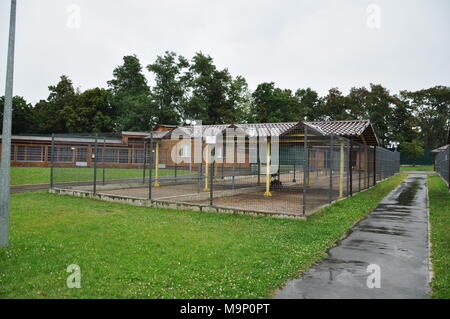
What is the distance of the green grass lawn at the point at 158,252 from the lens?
4.32 meters

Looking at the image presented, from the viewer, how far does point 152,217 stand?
9.45m

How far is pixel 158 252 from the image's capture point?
19.4 ft

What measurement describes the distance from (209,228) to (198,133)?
10853 mm

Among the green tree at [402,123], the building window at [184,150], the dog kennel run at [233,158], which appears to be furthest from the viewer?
the green tree at [402,123]

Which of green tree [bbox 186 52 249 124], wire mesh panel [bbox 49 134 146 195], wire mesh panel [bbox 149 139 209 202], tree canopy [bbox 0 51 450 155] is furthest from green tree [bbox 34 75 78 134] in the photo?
wire mesh panel [bbox 149 139 209 202]

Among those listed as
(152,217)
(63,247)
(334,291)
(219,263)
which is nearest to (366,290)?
(334,291)

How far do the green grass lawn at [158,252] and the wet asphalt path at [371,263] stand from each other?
0.27m

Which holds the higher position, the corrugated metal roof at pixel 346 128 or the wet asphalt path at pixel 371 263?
the corrugated metal roof at pixel 346 128

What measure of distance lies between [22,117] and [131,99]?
2075 centimetres

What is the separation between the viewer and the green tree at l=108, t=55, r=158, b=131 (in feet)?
159

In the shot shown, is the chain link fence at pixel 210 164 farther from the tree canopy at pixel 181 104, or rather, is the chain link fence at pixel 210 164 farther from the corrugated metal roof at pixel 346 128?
the tree canopy at pixel 181 104

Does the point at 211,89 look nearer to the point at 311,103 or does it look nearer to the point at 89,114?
the point at 89,114

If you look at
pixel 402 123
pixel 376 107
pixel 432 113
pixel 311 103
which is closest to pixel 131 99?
pixel 311 103

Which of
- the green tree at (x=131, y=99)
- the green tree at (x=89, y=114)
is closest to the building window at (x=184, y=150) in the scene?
the green tree at (x=131, y=99)
